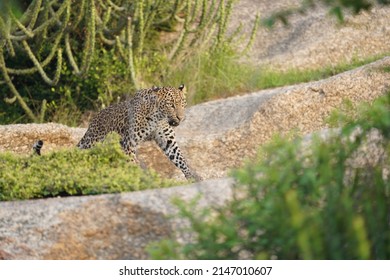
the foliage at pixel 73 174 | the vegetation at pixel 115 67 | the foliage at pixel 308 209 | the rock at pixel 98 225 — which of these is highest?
the foliage at pixel 308 209

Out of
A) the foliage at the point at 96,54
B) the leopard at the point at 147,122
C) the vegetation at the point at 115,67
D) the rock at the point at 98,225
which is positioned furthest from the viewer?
the vegetation at the point at 115,67

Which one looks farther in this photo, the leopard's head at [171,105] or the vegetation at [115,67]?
the vegetation at [115,67]

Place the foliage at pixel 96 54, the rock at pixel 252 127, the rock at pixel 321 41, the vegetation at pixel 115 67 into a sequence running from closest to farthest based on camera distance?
the rock at pixel 252 127, the foliage at pixel 96 54, the vegetation at pixel 115 67, the rock at pixel 321 41

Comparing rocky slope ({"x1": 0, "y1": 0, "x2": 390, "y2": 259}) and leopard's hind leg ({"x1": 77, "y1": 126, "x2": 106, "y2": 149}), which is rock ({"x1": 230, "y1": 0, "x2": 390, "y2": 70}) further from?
leopard's hind leg ({"x1": 77, "y1": 126, "x2": 106, "y2": 149})

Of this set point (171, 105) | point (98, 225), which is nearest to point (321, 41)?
point (171, 105)

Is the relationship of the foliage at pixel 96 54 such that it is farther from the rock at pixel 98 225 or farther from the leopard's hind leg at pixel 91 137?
the rock at pixel 98 225

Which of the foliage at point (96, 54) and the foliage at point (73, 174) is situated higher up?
the foliage at point (73, 174)

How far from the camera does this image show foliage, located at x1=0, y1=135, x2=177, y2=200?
9.12 m

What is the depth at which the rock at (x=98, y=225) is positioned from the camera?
7859 mm

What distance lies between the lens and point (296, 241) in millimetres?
5961

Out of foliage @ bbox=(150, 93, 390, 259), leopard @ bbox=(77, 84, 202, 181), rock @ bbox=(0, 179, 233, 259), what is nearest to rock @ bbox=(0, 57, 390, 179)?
leopard @ bbox=(77, 84, 202, 181)

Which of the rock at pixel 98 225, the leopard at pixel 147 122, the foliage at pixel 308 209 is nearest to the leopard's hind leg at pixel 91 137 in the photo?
the leopard at pixel 147 122
